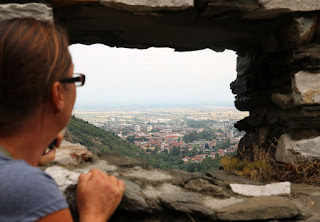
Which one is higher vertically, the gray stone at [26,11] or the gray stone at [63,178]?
the gray stone at [26,11]

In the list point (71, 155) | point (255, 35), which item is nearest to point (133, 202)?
point (71, 155)

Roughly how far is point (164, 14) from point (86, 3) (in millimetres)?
630

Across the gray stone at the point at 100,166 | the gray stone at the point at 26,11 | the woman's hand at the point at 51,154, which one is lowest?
the gray stone at the point at 100,166

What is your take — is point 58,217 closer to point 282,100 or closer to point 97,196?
point 97,196

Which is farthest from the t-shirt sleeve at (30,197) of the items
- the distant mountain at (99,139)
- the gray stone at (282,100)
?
the distant mountain at (99,139)

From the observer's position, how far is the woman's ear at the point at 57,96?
1.08 metres

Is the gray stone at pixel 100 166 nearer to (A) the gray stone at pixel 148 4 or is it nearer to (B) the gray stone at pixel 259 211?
(B) the gray stone at pixel 259 211

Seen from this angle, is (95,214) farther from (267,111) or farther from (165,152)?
(165,152)

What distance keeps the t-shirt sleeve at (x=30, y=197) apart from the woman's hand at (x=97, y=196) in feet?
1.82

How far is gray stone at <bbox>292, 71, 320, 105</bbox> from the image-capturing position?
2.95 meters

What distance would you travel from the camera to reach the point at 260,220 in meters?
1.97

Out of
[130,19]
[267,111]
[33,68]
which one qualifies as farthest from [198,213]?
[267,111]

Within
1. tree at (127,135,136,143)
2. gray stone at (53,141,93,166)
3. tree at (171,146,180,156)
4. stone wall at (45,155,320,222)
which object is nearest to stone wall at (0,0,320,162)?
stone wall at (45,155,320,222)

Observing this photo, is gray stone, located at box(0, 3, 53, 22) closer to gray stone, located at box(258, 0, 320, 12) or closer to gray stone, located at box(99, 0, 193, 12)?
gray stone, located at box(99, 0, 193, 12)
